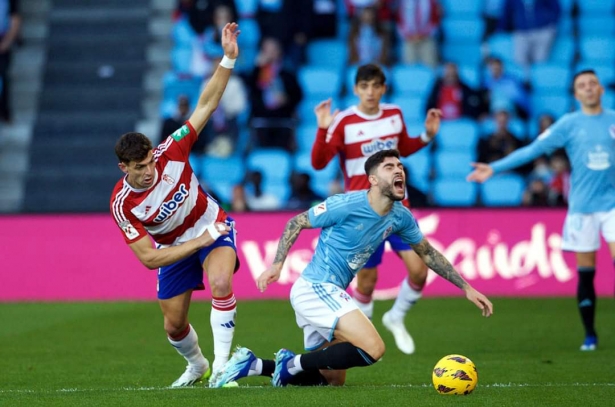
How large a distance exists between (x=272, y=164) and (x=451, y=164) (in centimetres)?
298

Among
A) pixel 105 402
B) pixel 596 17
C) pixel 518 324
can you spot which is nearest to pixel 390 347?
pixel 518 324

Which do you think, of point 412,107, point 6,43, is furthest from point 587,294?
point 6,43

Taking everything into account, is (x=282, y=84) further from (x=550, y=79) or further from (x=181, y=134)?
(x=181, y=134)

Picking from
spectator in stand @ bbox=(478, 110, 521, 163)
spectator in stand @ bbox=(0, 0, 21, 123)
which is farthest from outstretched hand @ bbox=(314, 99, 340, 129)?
spectator in stand @ bbox=(0, 0, 21, 123)

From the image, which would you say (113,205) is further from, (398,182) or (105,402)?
(398,182)

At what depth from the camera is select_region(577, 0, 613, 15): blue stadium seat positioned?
19906 millimetres

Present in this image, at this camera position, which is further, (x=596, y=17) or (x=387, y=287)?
(x=596, y=17)

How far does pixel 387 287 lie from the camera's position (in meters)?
15.0

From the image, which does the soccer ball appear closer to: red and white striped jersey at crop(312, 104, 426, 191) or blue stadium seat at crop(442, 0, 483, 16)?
red and white striped jersey at crop(312, 104, 426, 191)

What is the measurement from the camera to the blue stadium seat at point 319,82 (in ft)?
63.0

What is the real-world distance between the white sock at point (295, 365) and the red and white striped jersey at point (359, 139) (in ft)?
9.26

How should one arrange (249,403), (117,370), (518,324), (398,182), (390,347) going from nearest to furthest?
(249,403), (398,182), (117,370), (390,347), (518,324)

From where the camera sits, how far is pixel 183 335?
327 inches

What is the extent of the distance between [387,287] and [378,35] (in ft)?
18.9
